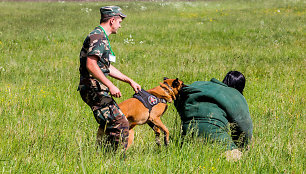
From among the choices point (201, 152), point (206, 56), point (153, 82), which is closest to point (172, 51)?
point (206, 56)

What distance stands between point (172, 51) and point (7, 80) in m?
A: 6.19

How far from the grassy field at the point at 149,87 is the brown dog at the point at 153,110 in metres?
0.20

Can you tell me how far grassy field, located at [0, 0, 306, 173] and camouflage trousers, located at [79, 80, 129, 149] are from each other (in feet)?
0.85

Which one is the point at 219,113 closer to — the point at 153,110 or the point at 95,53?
the point at 153,110

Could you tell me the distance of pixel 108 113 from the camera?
11.1 feet

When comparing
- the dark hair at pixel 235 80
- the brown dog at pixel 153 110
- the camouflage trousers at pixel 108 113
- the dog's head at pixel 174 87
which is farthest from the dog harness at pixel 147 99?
the dark hair at pixel 235 80

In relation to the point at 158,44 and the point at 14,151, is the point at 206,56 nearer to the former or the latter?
the point at 158,44

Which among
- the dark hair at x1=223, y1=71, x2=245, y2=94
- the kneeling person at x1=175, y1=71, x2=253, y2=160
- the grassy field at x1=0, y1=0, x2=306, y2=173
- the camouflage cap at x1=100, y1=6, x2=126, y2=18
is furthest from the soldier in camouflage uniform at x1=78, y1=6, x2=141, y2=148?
the dark hair at x1=223, y1=71, x2=245, y2=94

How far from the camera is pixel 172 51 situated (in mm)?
11773

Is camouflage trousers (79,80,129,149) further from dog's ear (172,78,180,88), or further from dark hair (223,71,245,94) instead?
dark hair (223,71,245,94)

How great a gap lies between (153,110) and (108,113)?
2.74 feet

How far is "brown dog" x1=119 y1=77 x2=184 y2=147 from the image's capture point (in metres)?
3.84

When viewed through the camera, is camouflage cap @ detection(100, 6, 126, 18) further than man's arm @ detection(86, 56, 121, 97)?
Yes

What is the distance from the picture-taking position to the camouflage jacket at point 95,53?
324 centimetres
